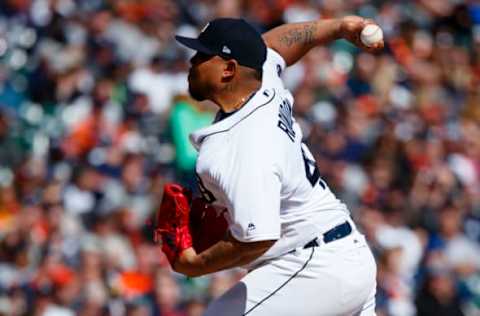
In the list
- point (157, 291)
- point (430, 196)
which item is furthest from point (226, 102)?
point (430, 196)

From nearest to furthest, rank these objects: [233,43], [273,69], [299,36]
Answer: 1. [233,43]
2. [273,69]
3. [299,36]

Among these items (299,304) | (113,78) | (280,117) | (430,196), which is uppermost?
(280,117)

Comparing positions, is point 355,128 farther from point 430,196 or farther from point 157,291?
point 157,291

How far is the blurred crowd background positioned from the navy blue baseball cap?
4.82 meters

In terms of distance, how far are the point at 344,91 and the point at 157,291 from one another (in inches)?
153

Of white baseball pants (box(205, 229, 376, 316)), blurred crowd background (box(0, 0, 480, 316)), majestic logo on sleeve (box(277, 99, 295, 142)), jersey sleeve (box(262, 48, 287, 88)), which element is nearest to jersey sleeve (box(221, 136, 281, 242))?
majestic logo on sleeve (box(277, 99, 295, 142))

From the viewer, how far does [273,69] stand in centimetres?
498

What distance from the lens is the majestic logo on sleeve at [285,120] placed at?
4.51 m

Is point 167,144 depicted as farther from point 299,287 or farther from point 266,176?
point 266,176

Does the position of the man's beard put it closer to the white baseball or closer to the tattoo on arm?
the tattoo on arm

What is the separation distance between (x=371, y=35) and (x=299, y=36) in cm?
39

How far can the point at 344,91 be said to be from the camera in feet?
41.0

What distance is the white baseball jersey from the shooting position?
423cm

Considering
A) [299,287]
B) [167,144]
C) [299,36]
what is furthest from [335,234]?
[167,144]
